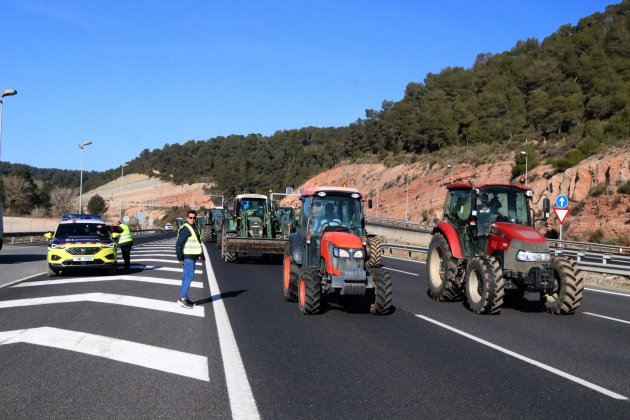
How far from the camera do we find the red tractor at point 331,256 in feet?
37.3

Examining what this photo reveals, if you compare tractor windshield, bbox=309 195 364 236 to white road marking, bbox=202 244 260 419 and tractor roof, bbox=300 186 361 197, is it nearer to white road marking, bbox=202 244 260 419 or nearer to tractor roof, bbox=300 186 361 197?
tractor roof, bbox=300 186 361 197

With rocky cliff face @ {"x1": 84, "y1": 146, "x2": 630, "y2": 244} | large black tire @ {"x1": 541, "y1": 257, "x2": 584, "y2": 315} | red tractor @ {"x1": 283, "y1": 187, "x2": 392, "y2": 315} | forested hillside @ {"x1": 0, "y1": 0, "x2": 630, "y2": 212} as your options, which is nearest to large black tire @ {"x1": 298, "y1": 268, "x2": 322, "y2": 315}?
red tractor @ {"x1": 283, "y1": 187, "x2": 392, "y2": 315}

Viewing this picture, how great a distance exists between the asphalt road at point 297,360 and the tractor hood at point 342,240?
131 cm

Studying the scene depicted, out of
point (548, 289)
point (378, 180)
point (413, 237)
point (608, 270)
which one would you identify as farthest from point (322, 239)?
point (378, 180)

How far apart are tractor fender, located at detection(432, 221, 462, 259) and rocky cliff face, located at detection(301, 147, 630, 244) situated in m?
5.01

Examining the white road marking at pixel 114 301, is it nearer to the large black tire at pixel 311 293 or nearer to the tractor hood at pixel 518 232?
the large black tire at pixel 311 293

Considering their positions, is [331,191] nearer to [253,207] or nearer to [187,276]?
[187,276]

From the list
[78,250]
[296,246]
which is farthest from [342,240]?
[78,250]

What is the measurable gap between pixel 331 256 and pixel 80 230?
33.9 feet

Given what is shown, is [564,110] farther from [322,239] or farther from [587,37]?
[322,239]

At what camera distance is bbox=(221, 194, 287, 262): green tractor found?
79.4 feet

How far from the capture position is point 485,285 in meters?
11.8

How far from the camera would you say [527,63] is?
327 ft

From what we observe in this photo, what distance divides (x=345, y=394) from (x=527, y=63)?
102 metres
